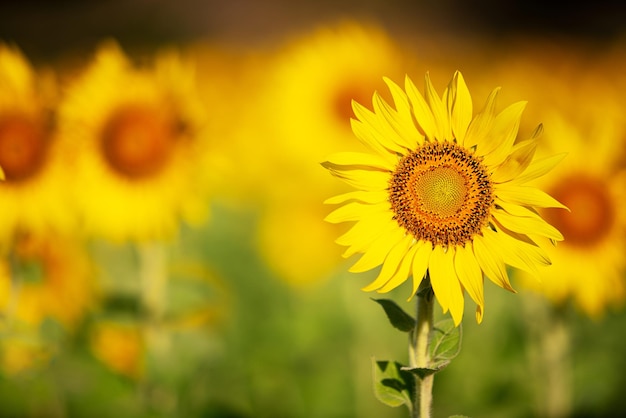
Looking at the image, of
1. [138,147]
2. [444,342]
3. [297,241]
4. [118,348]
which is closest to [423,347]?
[444,342]

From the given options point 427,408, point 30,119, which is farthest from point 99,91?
point 427,408

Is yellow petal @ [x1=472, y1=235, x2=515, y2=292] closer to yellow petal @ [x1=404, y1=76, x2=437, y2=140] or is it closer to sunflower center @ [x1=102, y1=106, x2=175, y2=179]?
yellow petal @ [x1=404, y1=76, x2=437, y2=140]

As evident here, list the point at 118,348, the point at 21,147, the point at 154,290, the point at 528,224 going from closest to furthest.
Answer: the point at 528,224 → the point at 21,147 → the point at 154,290 → the point at 118,348

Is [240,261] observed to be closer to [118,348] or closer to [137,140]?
[118,348]

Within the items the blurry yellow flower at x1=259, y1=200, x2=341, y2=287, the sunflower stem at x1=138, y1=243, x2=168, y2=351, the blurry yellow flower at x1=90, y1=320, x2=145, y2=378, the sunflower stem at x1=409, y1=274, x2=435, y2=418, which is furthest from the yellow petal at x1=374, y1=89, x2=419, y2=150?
the blurry yellow flower at x1=259, y1=200, x2=341, y2=287

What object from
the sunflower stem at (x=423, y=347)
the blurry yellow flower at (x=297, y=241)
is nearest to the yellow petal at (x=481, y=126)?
the sunflower stem at (x=423, y=347)
